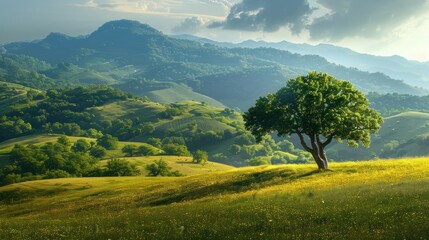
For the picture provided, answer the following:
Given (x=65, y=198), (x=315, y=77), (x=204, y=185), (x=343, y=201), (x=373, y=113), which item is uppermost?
(x=315, y=77)

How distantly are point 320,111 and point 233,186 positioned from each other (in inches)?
629

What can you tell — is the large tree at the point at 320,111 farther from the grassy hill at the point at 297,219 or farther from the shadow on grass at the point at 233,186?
the grassy hill at the point at 297,219

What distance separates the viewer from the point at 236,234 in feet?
65.7

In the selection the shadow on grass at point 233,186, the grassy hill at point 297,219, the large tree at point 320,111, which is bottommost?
the shadow on grass at point 233,186

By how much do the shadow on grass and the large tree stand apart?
554 cm

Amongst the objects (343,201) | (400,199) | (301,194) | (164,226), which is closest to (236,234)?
(164,226)

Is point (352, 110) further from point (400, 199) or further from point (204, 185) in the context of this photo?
point (400, 199)

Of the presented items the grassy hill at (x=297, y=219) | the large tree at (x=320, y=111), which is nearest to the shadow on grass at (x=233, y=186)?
the grassy hill at (x=297, y=219)

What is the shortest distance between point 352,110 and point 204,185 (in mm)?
23851

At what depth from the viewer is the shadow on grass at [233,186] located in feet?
153

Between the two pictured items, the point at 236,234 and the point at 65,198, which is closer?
the point at 236,234

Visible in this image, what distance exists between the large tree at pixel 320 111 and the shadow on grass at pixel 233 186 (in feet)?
18.2

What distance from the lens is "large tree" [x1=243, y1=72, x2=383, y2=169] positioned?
51.0m

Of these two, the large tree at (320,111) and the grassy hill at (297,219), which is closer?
the grassy hill at (297,219)
